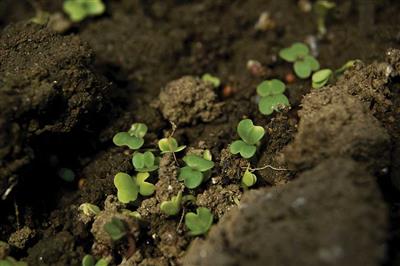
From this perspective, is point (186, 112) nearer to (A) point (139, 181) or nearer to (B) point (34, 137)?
Result: (A) point (139, 181)

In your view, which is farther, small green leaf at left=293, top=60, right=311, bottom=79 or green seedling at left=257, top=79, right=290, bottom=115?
small green leaf at left=293, top=60, right=311, bottom=79

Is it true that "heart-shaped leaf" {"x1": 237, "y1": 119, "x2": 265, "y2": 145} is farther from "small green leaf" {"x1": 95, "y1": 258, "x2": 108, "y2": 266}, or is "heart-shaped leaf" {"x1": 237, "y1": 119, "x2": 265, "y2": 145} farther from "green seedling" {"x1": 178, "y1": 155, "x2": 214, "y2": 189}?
"small green leaf" {"x1": 95, "y1": 258, "x2": 108, "y2": 266}

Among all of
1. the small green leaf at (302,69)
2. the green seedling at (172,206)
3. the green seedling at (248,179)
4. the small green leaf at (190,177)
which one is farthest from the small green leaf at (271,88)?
the green seedling at (172,206)

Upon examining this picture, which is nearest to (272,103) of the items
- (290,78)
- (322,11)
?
(290,78)

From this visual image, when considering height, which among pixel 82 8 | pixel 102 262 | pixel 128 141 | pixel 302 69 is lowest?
A: pixel 102 262

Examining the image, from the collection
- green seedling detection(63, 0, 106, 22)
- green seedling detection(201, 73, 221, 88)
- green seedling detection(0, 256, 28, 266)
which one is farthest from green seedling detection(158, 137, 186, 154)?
green seedling detection(63, 0, 106, 22)

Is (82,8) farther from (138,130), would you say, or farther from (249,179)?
(249,179)

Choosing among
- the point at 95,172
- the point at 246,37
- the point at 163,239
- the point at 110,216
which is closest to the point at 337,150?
the point at 163,239
